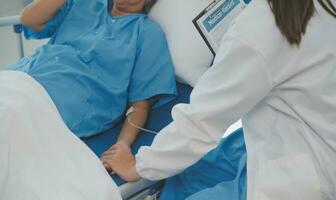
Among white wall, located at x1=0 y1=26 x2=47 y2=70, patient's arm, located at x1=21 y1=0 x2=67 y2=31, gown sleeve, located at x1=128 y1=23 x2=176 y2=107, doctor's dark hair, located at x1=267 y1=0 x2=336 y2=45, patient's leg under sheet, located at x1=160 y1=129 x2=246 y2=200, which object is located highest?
doctor's dark hair, located at x1=267 y1=0 x2=336 y2=45

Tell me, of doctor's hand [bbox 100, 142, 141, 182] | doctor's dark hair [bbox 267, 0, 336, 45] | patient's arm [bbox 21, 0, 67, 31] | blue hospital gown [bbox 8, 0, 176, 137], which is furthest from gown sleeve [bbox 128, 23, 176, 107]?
doctor's dark hair [bbox 267, 0, 336, 45]

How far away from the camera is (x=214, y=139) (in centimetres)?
104

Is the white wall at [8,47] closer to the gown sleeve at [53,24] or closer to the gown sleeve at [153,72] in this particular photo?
→ the gown sleeve at [53,24]

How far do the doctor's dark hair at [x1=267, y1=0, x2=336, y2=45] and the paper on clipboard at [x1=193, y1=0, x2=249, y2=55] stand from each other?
1.83ft

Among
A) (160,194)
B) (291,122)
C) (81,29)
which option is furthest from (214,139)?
(81,29)

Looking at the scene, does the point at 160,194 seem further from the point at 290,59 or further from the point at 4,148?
the point at 290,59

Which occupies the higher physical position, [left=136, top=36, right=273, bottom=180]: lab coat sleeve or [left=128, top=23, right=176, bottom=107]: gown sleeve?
[left=136, top=36, right=273, bottom=180]: lab coat sleeve

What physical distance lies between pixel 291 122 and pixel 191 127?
0.23 metres

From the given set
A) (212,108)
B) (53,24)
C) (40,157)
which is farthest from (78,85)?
(212,108)

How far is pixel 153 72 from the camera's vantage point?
1602mm

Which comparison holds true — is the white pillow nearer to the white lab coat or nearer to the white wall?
the white lab coat

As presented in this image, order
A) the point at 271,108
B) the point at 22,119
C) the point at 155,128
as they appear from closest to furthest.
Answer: the point at 271,108 → the point at 22,119 → the point at 155,128

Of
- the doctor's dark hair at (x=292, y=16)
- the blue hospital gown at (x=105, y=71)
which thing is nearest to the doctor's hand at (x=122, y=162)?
the blue hospital gown at (x=105, y=71)

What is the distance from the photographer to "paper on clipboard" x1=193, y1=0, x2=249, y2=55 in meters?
1.47
